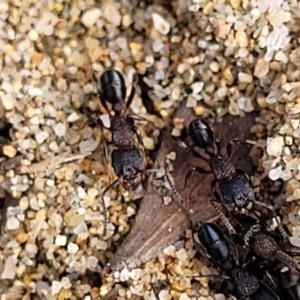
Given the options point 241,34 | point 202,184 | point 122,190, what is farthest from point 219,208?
point 241,34

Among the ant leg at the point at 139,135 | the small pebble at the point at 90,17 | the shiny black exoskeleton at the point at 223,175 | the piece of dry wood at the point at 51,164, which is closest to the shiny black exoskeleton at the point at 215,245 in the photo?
the shiny black exoskeleton at the point at 223,175

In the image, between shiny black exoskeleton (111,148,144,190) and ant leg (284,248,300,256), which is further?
shiny black exoskeleton (111,148,144,190)

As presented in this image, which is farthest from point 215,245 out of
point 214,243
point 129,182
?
point 129,182

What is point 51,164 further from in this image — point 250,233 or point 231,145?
point 250,233

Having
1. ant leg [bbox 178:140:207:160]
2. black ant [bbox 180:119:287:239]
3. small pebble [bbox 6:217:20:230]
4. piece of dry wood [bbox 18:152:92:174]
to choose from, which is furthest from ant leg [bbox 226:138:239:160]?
small pebble [bbox 6:217:20:230]

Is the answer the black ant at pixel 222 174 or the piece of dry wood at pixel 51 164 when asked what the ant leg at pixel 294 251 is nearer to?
the black ant at pixel 222 174

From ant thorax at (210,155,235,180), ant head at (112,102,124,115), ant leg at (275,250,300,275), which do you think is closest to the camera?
ant leg at (275,250,300,275)

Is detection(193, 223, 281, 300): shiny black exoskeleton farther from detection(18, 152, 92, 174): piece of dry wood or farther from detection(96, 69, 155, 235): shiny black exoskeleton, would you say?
detection(18, 152, 92, 174): piece of dry wood

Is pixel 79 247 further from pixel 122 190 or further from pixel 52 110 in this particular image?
pixel 52 110
